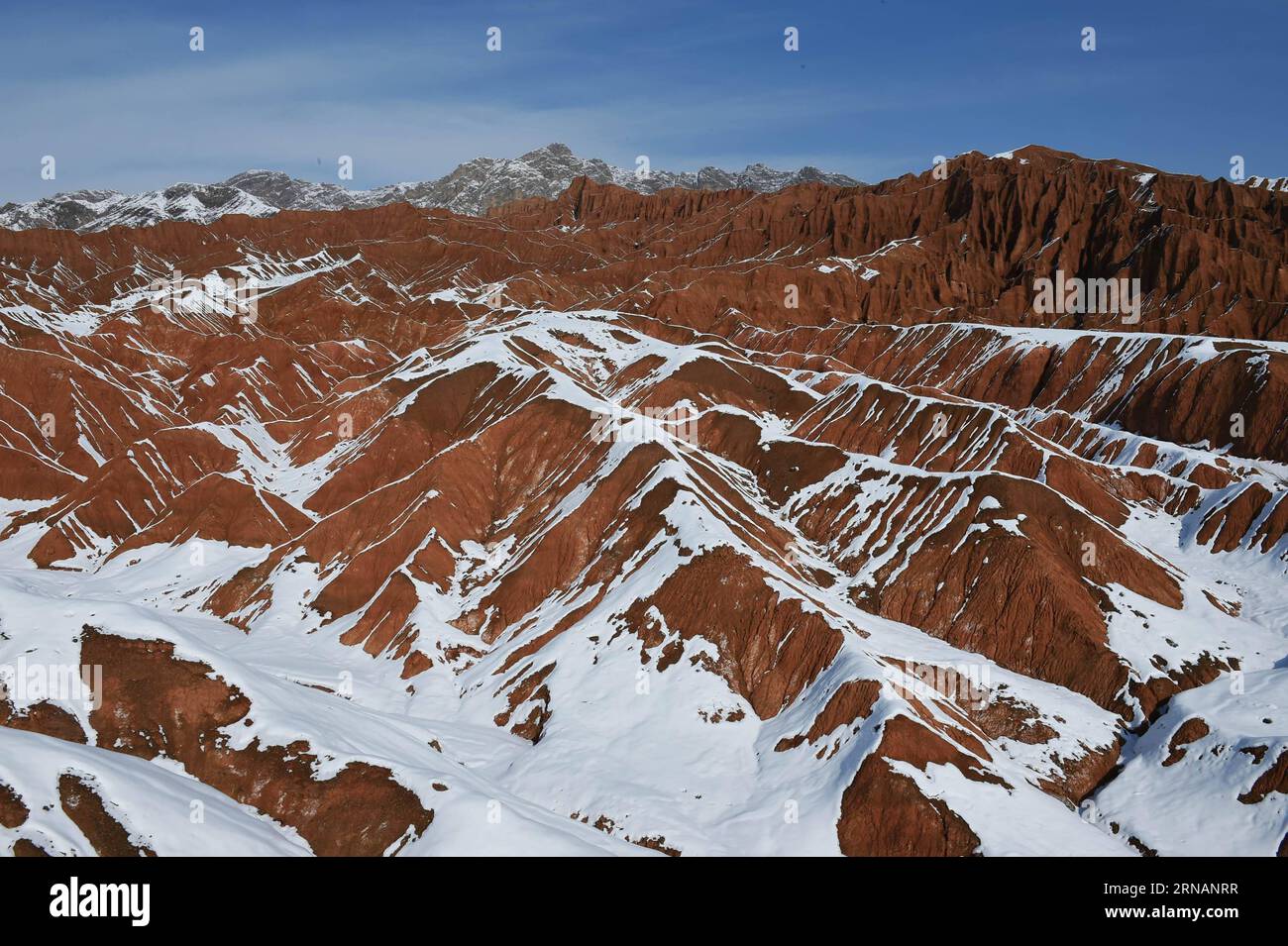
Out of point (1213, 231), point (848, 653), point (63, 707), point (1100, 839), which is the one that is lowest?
point (1100, 839)

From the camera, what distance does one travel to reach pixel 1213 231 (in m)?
180

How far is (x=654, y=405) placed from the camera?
11075 centimetres

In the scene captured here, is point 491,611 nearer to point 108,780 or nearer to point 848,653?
point 848,653

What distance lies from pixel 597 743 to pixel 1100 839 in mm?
25547

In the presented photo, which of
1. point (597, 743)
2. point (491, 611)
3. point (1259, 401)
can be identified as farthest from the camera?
point (1259, 401)

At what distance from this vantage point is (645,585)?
65875mm

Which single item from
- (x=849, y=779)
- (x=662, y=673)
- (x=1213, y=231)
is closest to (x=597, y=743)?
(x=662, y=673)

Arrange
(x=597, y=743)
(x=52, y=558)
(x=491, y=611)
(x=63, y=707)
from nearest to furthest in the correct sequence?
(x=63, y=707) < (x=597, y=743) < (x=491, y=611) < (x=52, y=558)

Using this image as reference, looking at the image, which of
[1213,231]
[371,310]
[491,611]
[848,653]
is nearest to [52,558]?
[491,611]

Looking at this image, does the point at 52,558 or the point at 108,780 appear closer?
the point at 108,780

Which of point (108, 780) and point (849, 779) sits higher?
point (108, 780)

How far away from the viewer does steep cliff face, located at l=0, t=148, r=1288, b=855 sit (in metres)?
46.6

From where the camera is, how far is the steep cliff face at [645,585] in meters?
46.6

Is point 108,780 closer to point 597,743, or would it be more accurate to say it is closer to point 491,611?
point 597,743
